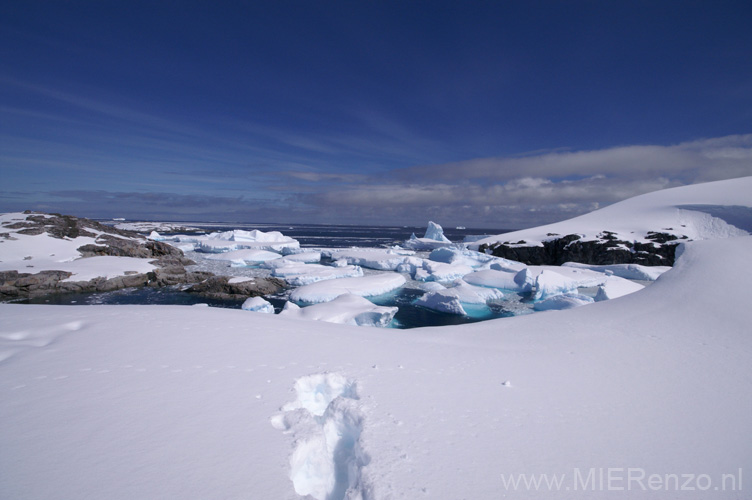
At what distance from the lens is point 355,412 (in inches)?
134

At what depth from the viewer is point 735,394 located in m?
4.17

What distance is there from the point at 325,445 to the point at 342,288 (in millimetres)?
15212

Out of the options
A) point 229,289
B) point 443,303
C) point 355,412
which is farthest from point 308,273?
Answer: point 355,412

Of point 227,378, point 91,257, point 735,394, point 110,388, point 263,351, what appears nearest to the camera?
point 110,388

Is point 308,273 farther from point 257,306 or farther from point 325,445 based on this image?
point 325,445

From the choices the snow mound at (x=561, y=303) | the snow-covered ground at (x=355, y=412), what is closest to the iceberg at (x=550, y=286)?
the snow mound at (x=561, y=303)

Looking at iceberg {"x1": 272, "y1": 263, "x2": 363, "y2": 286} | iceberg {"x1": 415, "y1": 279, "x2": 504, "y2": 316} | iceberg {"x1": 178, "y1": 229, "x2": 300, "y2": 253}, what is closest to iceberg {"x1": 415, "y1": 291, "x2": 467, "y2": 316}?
iceberg {"x1": 415, "y1": 279, "x2": 504, "y2": 316}

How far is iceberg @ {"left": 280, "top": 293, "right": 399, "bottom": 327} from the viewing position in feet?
39.3

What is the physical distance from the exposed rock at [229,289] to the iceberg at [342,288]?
2.01 meters

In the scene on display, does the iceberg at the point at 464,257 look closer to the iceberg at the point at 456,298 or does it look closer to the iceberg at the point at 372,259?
the iceberg at the point at 372,259

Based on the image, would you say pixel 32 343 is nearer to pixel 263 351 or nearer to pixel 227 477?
pixel 263 351

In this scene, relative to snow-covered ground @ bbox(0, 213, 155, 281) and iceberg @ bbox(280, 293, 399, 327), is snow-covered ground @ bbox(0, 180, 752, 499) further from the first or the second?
snow-covered ground @ bbox(0, 213, 155, 281)

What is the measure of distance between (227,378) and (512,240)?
41.4 meters

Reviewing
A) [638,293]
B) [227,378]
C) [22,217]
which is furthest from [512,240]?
[22,217]
